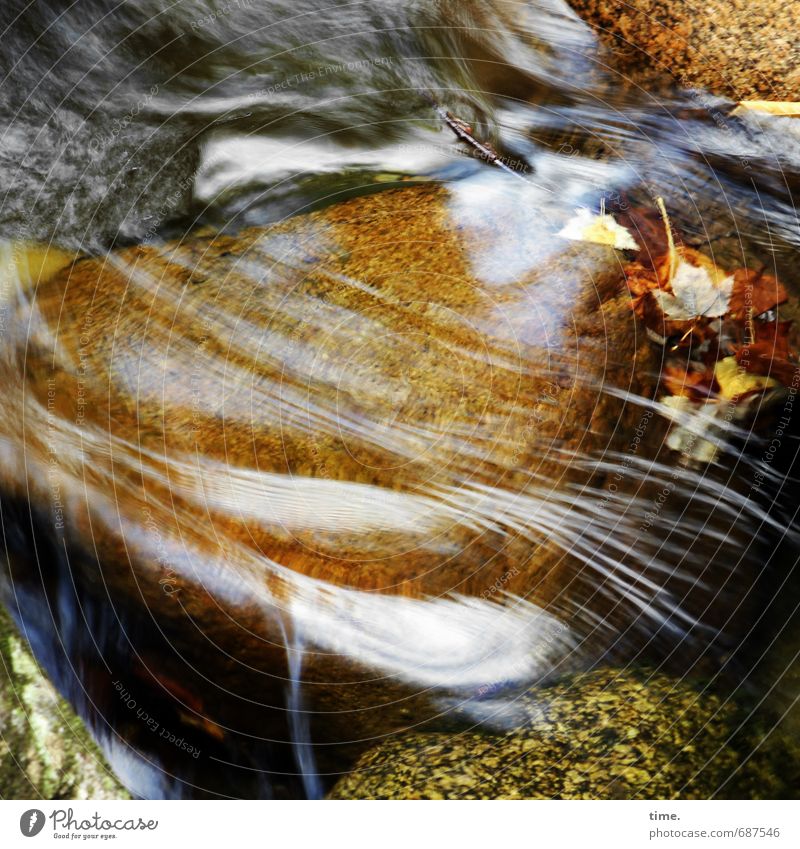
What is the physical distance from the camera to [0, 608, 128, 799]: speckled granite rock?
0.95m

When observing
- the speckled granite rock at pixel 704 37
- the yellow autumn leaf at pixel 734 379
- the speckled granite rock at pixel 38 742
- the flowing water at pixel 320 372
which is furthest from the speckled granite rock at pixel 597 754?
the speckled granite rock at pixel 704 37

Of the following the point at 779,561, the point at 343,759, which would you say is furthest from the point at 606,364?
the point at 343,759

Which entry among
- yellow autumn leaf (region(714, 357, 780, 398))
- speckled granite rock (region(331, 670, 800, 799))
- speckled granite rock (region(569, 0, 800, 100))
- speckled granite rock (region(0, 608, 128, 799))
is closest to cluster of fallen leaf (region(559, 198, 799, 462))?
yellow autumn leaf (region(714, 357, 780, 398))

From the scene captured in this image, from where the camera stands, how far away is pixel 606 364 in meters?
1.02

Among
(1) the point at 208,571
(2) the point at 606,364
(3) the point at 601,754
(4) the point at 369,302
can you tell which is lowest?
(3) the point at 601,754

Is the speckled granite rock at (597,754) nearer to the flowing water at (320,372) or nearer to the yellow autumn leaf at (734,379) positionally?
the flowing water at (320,372)

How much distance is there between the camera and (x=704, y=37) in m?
1.01

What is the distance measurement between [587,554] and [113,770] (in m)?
0.79

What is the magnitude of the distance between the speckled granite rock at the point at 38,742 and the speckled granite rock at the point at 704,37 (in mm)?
1278

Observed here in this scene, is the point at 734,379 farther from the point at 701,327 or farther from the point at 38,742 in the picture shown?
the point at 38,742

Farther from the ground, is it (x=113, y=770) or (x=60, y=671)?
(x=60, y=671)

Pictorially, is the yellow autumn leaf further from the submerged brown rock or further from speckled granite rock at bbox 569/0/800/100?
speckled granite rock at bbox 569/0/800/100

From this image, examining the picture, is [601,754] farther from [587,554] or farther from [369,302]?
[369,302]
